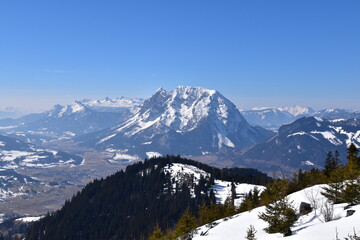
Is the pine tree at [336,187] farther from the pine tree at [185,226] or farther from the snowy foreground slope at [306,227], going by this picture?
the pine tree at [185,226]

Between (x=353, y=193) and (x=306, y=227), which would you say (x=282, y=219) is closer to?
(x=306, y=227)

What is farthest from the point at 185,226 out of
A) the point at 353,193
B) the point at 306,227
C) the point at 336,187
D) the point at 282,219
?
the point at 353,193

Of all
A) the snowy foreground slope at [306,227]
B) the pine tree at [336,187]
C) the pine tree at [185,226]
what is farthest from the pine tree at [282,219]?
the pine tree at [185,226]

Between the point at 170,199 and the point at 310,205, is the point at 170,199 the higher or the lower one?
the lower one

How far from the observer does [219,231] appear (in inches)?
2502

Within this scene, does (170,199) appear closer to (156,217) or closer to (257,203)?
(156,217)

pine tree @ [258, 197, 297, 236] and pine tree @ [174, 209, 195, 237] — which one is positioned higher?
pine tree @ [258, 197, 297, 236]

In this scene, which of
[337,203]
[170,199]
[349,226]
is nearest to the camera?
[349,226]

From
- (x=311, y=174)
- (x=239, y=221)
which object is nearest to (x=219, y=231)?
(x=239, y=221)

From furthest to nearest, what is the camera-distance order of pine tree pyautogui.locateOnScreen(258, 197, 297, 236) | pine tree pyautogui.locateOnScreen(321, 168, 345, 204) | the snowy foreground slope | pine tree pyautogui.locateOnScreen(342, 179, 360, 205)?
1. pine tree pyautogui.locateOnScreen(321, 168, 345, 204)
2. pine tree pyautogui.locateOnScreen(342, 179, 360, 205)
3. pine tree pyautogui.locateOnScreen(258, 197, 297, 236)
4. the snowy foreground slope

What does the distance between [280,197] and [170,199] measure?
15022 centimetres

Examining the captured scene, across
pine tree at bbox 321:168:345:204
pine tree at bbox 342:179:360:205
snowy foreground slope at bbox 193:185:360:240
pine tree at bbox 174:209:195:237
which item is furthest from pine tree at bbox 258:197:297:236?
pine tree at bbox 174:209:195:237

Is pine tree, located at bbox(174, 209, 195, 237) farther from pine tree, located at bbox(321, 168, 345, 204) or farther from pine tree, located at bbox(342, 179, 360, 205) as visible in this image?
pine tree, located at bbox(342, 179, 360, 205)

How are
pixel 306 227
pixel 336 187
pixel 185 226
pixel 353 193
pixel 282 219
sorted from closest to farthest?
pixel 306 227 → pixel 282 219 → pixel 353 193 → pixel 336 187 → pixel 185 226
